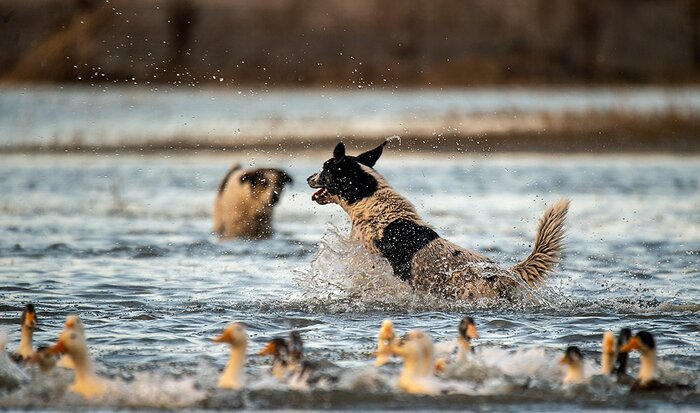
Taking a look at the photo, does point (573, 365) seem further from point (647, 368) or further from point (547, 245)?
point (547, 245)

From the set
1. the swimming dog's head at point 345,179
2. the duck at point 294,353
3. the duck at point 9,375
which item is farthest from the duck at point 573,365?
the swimming dog's head at point 345,179

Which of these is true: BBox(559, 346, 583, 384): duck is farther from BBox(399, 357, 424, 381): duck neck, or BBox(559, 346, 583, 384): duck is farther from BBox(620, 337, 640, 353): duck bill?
BBox(399, 357, 424, 381): duck neck

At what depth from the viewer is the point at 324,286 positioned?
11.0m

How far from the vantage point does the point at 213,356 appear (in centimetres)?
845

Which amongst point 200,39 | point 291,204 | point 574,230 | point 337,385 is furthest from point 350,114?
point 200,39

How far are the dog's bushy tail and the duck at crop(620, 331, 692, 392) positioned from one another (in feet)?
9.31

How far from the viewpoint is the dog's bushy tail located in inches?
405

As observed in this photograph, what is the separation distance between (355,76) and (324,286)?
1151 inches

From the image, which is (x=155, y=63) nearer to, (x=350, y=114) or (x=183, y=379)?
(x=350, y=114)

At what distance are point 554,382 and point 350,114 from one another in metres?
25.2

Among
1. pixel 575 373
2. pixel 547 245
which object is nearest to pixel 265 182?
pixel 547 245

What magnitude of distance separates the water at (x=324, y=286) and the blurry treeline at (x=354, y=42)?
36.8 feet

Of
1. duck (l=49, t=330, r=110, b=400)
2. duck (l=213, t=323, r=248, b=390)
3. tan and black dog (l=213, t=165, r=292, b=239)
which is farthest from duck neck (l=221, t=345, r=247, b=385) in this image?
tan and black dog (l=213, t=165, r=292, b=239)

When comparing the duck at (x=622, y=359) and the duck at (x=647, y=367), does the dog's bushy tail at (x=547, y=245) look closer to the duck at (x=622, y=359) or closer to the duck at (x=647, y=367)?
the duck at (x=622, y=359)
